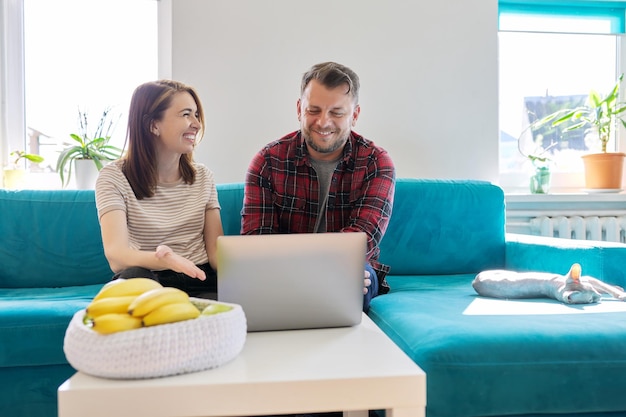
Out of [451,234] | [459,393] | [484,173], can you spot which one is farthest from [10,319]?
[484,173]

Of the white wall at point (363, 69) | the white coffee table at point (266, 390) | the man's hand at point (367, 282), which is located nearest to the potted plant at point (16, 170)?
the white wall at point (363, 69)

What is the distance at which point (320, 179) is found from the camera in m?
1.92

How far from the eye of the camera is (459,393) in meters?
1.20

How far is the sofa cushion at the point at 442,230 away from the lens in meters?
2.19

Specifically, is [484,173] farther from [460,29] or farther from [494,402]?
[494,402]

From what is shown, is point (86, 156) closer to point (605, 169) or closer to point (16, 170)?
point (16, 170)

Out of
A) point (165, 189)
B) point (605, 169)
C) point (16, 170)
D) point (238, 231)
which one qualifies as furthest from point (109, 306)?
point (605, 169)

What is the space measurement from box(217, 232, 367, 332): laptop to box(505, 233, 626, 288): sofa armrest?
1.04 m

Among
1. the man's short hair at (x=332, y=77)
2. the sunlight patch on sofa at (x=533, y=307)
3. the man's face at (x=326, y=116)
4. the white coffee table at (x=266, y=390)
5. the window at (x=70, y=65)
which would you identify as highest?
the window at (x=70, y=65)

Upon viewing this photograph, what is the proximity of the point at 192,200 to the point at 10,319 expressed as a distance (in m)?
0.59

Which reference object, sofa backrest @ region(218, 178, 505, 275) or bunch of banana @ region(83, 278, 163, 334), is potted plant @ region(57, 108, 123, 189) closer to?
sofa backrest @ region(218, 178, 505, 275)

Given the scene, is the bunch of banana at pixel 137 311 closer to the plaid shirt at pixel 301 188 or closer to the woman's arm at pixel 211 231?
the woman's arm at pixel 211 231

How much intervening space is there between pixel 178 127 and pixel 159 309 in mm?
987

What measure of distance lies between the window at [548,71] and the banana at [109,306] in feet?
8.28
